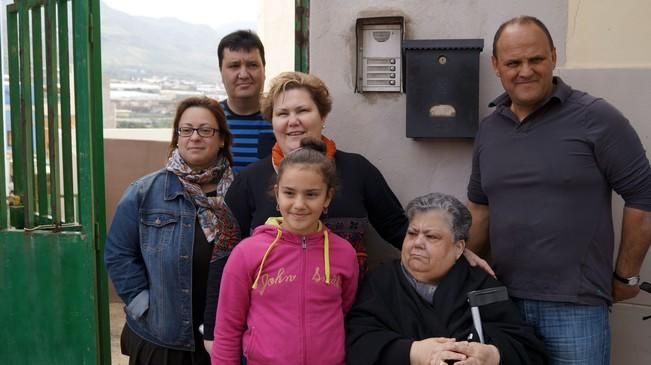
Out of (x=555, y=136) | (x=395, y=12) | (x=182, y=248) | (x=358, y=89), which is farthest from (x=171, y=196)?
(x=555, y=136)

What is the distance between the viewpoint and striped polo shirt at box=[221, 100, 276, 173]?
3072mm

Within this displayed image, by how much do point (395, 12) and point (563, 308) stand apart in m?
1.39

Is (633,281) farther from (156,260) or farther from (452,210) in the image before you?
(156,260)

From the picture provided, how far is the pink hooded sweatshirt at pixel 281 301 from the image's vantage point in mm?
2119

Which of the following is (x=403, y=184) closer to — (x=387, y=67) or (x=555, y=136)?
(x=387, y=67)

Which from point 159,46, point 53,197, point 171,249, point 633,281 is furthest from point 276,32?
point 633,281

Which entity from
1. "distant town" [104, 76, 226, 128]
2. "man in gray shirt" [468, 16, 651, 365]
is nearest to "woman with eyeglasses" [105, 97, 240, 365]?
"man in gray shirt" [468, 16, 651, 365]

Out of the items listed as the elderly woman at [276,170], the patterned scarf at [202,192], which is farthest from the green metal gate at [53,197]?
the elderly woman at [276,170]

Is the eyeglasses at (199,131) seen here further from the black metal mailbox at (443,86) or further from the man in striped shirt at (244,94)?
the black metal mailbox at (443,86)

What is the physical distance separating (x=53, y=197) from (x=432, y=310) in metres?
2.11

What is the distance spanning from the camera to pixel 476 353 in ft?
6.55

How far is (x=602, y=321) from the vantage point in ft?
7.25

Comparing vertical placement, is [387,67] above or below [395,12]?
below

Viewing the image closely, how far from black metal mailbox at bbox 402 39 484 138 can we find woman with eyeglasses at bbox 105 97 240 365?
0.86 m
